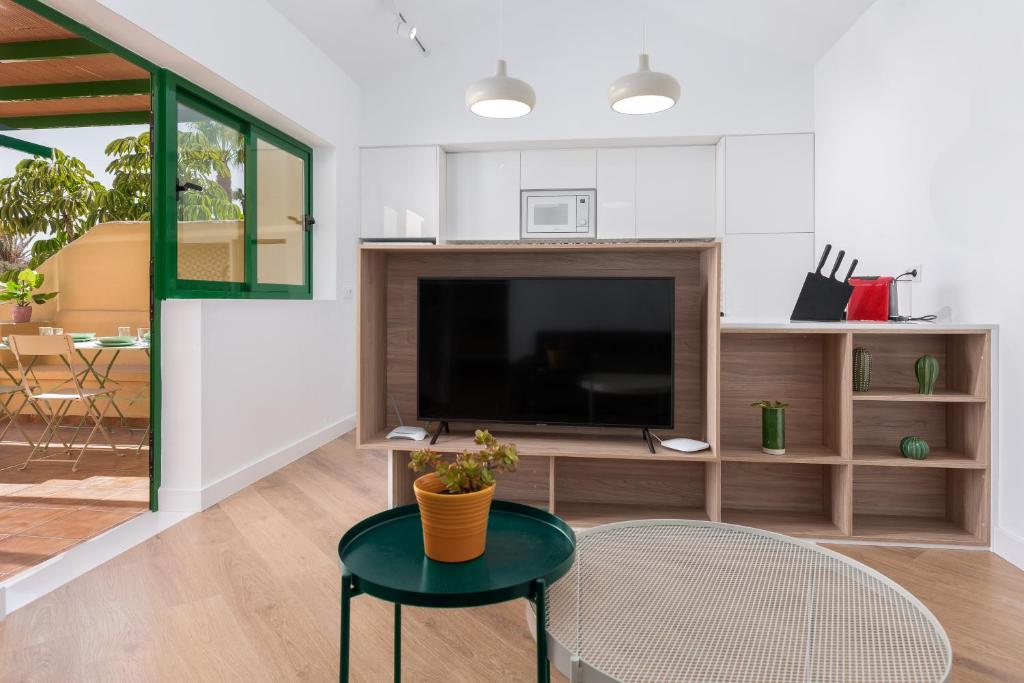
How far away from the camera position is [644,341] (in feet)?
8.30

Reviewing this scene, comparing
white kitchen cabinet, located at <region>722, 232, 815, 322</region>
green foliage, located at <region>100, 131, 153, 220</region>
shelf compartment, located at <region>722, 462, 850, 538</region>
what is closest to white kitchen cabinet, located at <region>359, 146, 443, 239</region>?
green foliage, located at <region>100, 131, 153, 220</region>

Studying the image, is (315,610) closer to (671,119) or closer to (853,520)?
(853,520)

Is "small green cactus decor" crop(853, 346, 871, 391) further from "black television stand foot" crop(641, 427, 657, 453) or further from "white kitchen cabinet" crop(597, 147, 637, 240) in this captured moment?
"white kitchen cabinet" crop(597, 147, 637, 240)

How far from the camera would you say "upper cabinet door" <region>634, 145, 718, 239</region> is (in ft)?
15.9

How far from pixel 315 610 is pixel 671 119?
13.5 feet

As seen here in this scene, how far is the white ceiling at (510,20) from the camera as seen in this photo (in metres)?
3.98

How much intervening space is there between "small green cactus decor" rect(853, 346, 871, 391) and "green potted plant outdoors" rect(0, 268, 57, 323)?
380 cm

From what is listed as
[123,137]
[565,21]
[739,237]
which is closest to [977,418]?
[739,237]

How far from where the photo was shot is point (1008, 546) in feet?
7.82

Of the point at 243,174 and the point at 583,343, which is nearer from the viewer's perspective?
the point at 583,343

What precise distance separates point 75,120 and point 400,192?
227cm

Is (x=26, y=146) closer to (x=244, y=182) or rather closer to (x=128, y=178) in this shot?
(x=128, y=178)

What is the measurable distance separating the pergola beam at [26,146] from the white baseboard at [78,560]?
1.68 meters

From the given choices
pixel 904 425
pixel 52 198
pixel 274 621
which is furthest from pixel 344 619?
pixel 52 198
